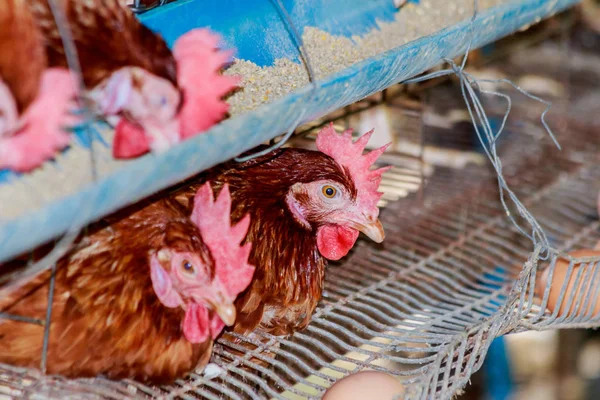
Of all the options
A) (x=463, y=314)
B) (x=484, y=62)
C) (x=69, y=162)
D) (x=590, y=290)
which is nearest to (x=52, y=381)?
(x=69, y=162)

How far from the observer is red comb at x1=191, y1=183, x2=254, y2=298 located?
1.08m

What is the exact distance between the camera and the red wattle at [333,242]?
1333mm

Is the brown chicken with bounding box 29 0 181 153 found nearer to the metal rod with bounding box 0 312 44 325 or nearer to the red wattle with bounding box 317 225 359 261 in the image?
the metal rod with bounding box 0 312 44 325

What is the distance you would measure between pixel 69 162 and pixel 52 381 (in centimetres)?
36

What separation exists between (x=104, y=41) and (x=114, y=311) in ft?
1.18

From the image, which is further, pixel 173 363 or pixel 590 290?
pixel 590 290

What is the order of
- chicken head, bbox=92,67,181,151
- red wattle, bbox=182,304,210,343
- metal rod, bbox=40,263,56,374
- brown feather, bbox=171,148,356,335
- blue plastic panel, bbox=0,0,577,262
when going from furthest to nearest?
brown feather, bbox=171,148,356,335 → red wattle, bbox=182,304,210,343 → metal rod, bbox=40,263,56,374 → chicken head, bbox=92,67,181,151 → blue plastic panel, bbox=0,0,577,262

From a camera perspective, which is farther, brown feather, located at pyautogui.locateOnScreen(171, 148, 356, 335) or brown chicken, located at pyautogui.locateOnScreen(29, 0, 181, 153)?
brown feather, located at pyautogui.locateOnScreen(171, 148, 356, 335)

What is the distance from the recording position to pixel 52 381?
3.47 feet

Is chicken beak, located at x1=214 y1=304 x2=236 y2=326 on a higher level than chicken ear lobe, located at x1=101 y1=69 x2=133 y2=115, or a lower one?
lower

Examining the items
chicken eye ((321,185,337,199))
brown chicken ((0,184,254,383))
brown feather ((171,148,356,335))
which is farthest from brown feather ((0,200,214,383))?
chicken eye ((321,185,337,199))

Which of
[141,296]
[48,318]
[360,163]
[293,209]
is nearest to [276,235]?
[293,209]

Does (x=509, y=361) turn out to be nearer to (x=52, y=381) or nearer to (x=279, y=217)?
(x=279, y=217)

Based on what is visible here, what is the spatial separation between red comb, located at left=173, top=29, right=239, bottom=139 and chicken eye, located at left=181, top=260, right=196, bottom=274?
222 mm
